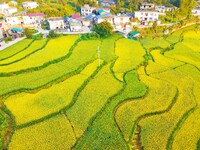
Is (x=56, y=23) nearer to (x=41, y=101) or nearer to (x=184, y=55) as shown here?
(x=184, y=55)

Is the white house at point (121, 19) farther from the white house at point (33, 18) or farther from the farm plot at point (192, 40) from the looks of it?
the white house at point (33, 18)

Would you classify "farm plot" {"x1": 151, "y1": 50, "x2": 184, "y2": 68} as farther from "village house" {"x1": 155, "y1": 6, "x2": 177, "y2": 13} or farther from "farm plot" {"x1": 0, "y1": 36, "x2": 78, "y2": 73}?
"village house" {"x1": 155, "y1": 6, "x2": 177, "y2": 13}

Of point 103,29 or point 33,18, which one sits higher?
point 33,18

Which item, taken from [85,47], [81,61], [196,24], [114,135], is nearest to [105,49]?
[85,47]

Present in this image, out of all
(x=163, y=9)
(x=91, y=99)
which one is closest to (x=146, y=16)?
(x=163, y=9)

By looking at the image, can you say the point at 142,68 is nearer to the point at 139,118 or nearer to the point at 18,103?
the point at 139,118

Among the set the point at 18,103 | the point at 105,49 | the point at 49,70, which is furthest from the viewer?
the point at 105,49
